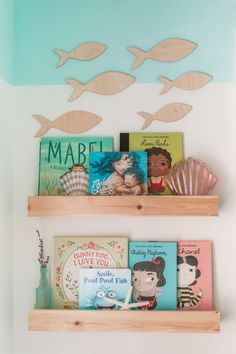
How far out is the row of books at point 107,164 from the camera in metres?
1.92

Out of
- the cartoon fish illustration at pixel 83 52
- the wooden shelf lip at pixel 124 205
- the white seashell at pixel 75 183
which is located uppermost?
the cartoon fish illustration at pixel 83 52

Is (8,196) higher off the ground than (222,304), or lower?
higher

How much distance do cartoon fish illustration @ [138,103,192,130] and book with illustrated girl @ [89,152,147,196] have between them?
0.13 m

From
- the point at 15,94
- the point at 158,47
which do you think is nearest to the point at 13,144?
the point at 15,94

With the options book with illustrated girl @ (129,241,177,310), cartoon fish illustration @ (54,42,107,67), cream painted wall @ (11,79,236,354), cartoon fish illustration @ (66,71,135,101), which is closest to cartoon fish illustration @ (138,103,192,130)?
cream painted wall @ (11,79,236,354)

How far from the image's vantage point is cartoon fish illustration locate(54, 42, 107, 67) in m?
1.98

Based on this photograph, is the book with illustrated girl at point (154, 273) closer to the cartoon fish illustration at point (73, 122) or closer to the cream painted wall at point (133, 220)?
the cream painted wall at point (133, 220)

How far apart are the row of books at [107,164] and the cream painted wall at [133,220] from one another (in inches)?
1.5

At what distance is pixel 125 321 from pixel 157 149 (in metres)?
→ 0.61

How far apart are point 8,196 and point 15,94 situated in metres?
0.38

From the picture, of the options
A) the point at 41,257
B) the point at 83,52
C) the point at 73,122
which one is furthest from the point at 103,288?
the point at 83,52

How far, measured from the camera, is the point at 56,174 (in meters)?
1.95

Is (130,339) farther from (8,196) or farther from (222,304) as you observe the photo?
(8,196)

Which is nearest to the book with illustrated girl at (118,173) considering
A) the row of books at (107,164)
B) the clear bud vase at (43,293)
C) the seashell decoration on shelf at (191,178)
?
the row of books at (107,164)
